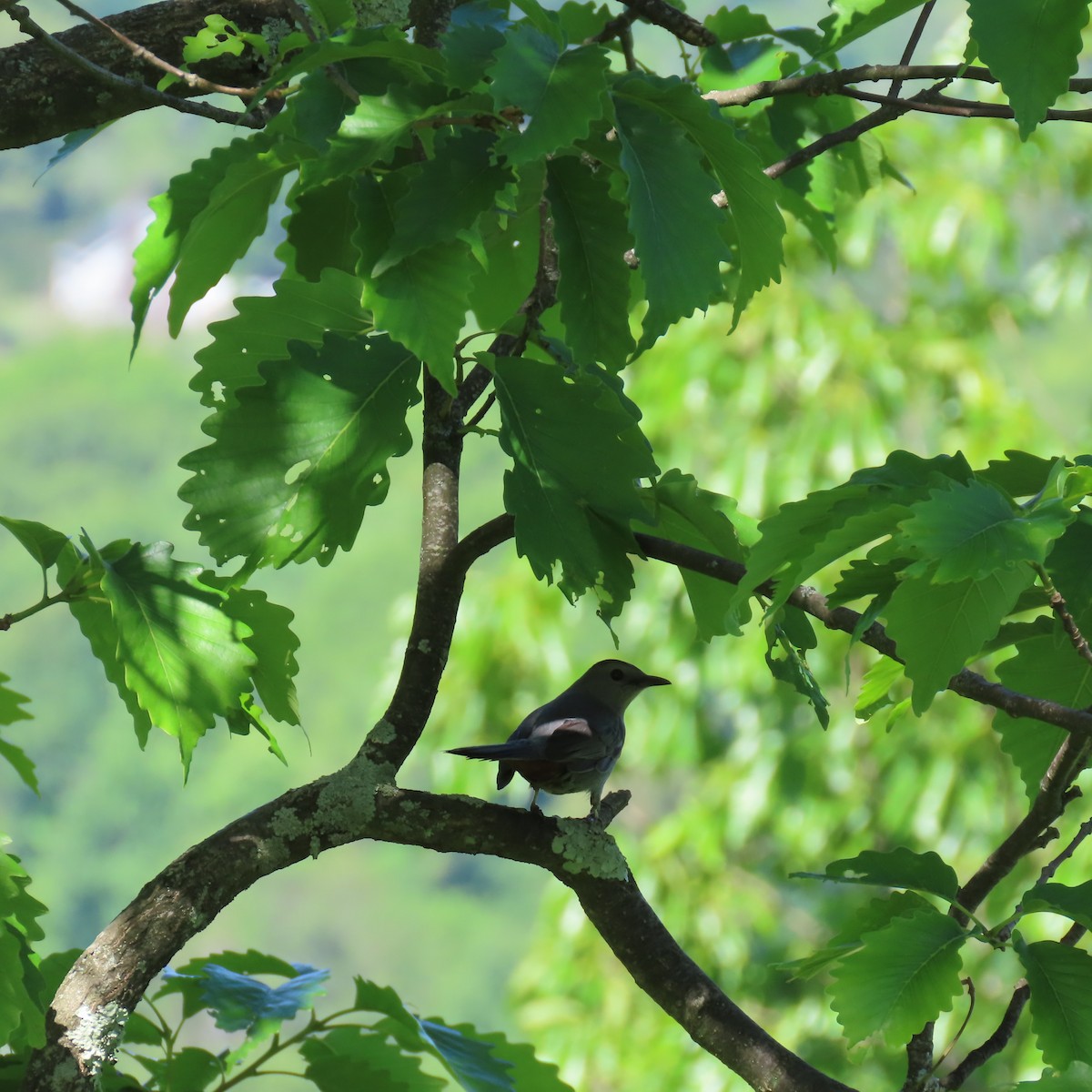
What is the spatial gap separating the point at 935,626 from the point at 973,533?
0.32ft

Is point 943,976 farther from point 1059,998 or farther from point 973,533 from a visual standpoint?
point 973,533

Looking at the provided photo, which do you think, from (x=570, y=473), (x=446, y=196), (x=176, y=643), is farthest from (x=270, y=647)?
(x=446, y=196)

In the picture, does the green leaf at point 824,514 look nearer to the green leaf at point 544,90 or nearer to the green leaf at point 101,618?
the green leaf at point 544,90

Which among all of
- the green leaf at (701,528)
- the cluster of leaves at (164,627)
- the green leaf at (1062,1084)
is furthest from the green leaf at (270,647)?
the green leaf at (1062,1084)

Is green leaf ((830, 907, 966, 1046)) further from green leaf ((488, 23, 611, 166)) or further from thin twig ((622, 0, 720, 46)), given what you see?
thin twig ((622, 0, 720, 46))

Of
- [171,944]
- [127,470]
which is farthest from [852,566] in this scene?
[127,470]

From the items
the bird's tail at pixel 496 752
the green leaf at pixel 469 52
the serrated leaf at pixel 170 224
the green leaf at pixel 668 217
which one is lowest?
the bird's tail at pixel 496 752

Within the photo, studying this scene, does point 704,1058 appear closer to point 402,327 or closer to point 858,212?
point 858,212

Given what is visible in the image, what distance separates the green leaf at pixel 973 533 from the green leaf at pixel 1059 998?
0.36 metres

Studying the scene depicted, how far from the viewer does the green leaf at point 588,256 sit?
1.11 m

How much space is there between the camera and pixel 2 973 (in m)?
0.96

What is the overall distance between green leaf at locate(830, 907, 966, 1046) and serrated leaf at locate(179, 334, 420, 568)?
51cm

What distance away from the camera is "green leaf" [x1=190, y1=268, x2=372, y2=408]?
1112 mm

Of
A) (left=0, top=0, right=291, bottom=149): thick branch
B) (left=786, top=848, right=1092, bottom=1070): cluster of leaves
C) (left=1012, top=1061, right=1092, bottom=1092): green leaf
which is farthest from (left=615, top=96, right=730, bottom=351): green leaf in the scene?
(left=0, top=0, right=291, bottom=149): thick branch
